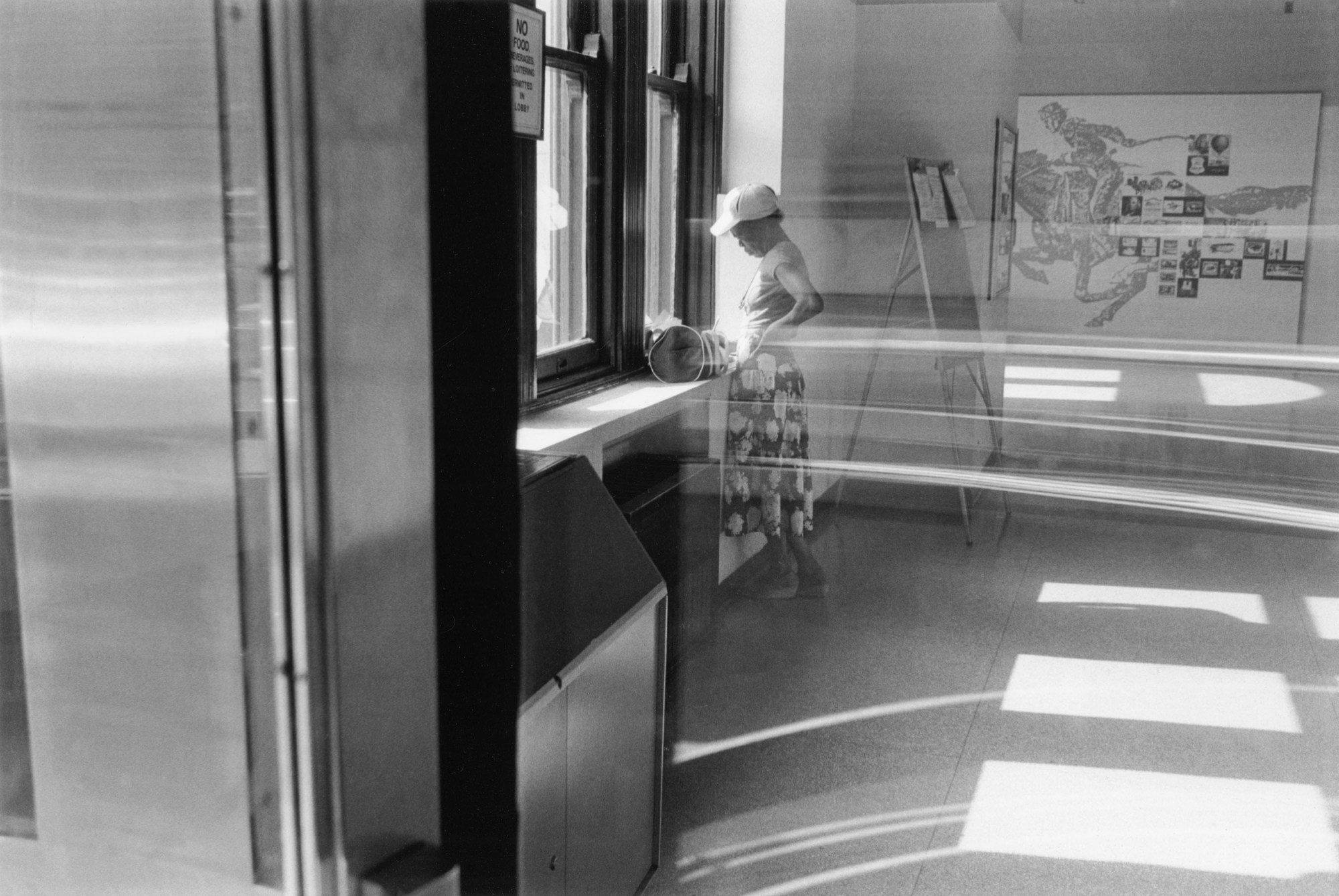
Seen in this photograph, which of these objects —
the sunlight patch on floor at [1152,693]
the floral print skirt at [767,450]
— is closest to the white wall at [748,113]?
the floral print skirt at [767,450]

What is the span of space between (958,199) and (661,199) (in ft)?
4.34

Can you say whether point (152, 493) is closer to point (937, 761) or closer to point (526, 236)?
point (526, 236)

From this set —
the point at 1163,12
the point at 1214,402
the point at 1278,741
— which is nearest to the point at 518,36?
the point at 1278,741

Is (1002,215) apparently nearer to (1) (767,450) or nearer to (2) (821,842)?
(1) (767,450)

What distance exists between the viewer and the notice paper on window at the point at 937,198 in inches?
151

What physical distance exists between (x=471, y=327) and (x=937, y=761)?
7.47 ft

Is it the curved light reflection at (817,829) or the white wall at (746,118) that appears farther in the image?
the white wall at (746,118)

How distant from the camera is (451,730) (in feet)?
1.49

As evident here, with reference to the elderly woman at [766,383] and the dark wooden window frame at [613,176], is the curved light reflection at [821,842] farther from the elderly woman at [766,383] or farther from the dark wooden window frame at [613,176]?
the elderly woman at [766,383]

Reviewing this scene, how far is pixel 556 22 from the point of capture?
8.09ft

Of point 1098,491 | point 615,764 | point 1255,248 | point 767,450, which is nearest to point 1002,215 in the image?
point 1255,248

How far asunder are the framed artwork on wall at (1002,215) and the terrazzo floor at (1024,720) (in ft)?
2.63

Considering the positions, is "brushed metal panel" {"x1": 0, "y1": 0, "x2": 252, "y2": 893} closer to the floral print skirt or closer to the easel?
the floral print skirt

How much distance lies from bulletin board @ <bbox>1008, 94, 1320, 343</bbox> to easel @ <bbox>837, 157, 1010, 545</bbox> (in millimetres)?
342
